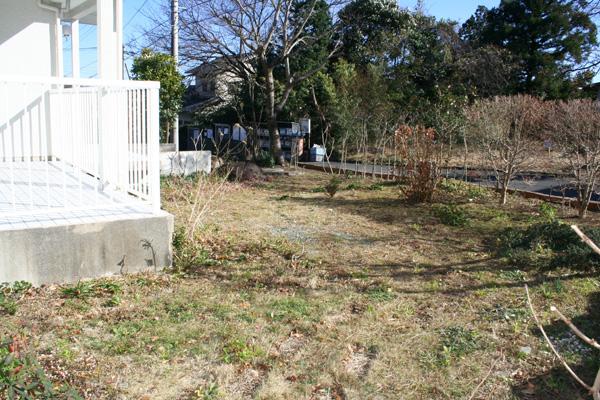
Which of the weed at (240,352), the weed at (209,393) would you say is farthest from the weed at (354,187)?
the weed at (209,393)

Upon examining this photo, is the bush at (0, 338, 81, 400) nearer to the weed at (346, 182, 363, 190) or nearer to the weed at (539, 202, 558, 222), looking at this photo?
the weed at (539, 202, 558, 222)

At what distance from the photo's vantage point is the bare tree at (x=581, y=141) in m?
7.36

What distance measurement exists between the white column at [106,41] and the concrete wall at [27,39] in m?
2.66

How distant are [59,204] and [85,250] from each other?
671mm

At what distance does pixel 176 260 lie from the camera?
4.67m

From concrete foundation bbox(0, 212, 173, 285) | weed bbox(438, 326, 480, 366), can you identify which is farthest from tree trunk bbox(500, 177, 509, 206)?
concrete foundation bbox(0, 212, 173, 285)

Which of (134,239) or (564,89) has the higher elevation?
(564,89)

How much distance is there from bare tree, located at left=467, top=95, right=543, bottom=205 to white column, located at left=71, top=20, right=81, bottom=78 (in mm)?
6626

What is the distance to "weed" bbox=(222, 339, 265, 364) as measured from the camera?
3.00 m

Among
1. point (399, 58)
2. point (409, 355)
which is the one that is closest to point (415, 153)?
point (409, 355)

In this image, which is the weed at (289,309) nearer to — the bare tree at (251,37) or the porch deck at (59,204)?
the porch deck at (59,204)

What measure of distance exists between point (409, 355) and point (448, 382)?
0.35m

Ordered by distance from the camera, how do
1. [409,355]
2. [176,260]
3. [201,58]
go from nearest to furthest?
[409,355] → [176,260] → [201,58]

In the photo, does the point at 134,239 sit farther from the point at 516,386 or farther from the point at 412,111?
the point at 412,111
